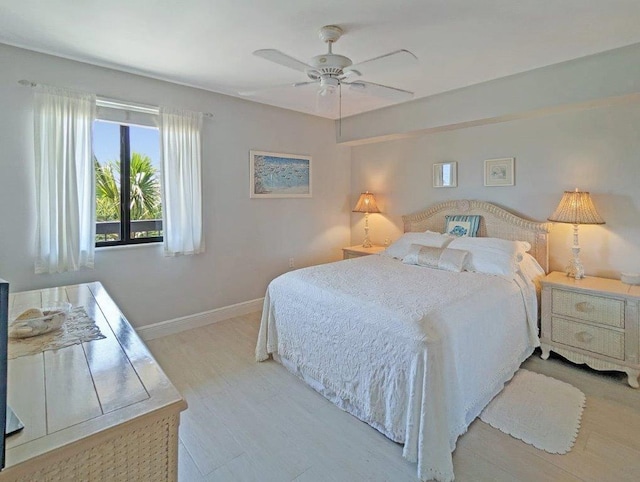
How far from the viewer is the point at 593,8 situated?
203cm

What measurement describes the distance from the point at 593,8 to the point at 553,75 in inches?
37.2

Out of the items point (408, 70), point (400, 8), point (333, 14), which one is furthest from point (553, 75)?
point (333, 14)

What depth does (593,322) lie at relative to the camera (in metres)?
2.62

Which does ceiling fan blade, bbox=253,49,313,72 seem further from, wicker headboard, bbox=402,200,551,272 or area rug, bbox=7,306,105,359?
wicker headboard, bbox=402,200,551,272

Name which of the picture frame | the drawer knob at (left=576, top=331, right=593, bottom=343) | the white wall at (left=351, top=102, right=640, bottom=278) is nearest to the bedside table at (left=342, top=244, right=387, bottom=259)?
the white wall at (left=351, top=102, right=640, bottom=278)

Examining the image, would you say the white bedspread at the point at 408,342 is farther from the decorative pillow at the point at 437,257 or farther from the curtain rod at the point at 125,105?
the curtain rod at the point at 125,105

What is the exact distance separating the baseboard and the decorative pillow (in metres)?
1.92

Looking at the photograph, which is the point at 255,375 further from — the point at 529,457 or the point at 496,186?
the point at 496,186

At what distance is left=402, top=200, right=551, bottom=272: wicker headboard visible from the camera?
10.5 ft

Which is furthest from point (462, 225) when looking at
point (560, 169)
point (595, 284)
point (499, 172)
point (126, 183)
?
point (126, 183)

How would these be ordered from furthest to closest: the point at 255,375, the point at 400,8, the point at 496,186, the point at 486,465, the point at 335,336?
the point at 496,186 → the point at 255,375 → the point at 335,336 → the point at 400,8 → the point at 486,465

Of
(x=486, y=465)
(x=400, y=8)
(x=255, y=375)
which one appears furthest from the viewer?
(x=255, y=375)

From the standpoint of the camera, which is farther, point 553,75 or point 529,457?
point 553,75

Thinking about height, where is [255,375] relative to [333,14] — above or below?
below
